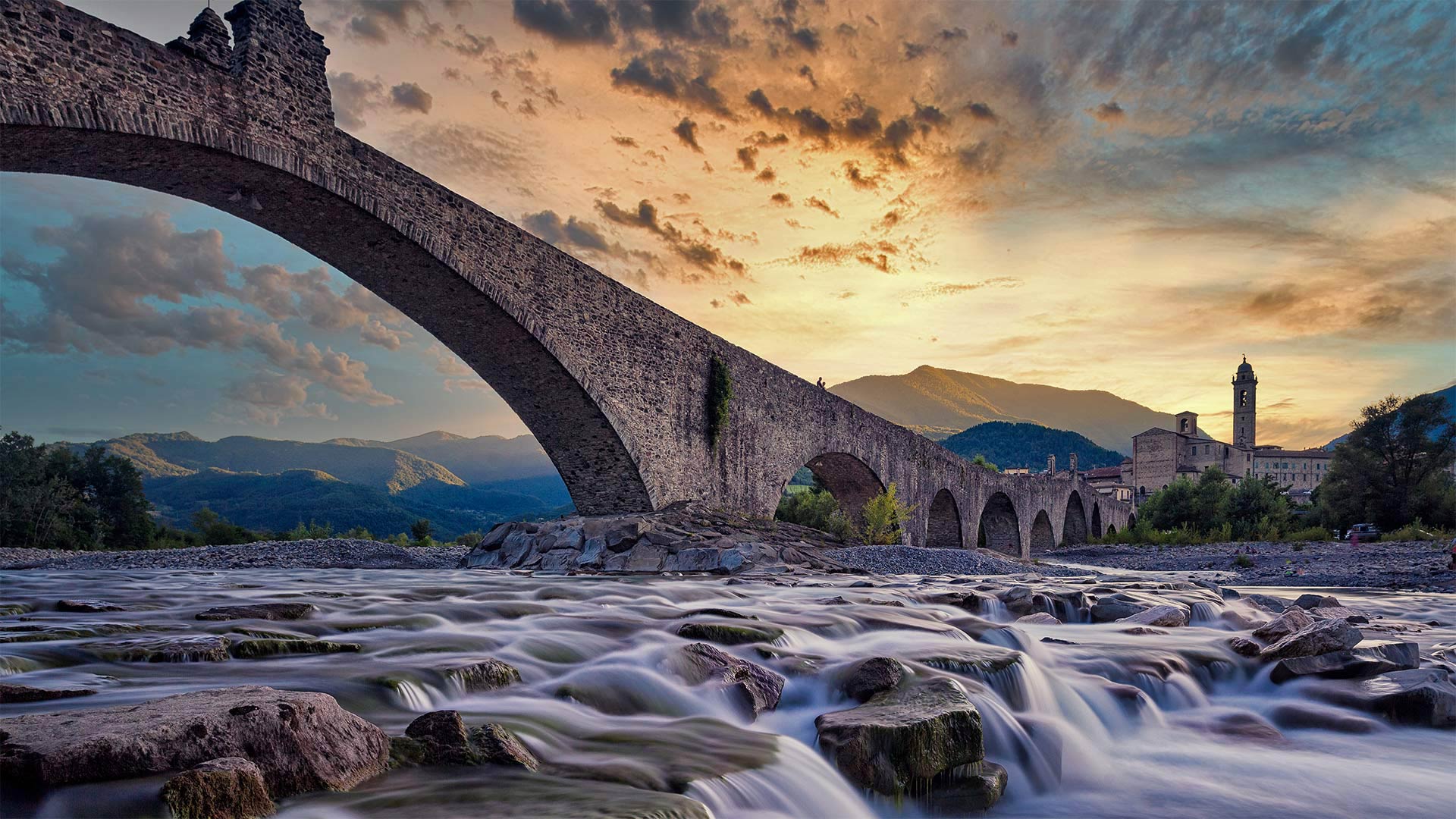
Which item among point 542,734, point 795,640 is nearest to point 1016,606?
point 795,640

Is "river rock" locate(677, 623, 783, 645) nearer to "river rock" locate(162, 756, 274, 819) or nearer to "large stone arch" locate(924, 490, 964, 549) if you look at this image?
"river rock" locate(162, 756, 274, 819)

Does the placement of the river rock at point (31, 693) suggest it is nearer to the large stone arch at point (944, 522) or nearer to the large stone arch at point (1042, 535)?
the large stone arch at point (944, 522)

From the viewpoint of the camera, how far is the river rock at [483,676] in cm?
399

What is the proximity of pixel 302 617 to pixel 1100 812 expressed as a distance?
5.29 meters

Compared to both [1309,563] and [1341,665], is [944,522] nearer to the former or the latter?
[1309,563]

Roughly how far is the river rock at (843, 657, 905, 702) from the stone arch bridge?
9.64 meters

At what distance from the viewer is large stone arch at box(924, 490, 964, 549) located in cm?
3256

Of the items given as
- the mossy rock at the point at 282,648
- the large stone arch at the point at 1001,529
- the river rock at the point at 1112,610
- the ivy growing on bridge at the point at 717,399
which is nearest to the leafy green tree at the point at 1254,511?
the large stone arch at the point at 1001,529

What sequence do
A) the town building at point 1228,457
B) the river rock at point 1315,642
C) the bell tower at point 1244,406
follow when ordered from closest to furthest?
the river rock at point 1315,642
the town building at point 1228,457
the bell tower at point 1244,406

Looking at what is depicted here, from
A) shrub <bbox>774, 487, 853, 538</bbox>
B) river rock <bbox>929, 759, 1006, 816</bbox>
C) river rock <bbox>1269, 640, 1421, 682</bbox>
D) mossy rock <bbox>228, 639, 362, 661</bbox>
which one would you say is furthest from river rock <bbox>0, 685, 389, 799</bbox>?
shrub <bbox>774, 487, 853, 538</bbox>

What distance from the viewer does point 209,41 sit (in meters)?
10.2

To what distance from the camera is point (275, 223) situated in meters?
12.4

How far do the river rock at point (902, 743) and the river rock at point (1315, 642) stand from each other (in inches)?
138

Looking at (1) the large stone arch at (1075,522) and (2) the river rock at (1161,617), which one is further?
(1) the large stone arch at (1075,522)
